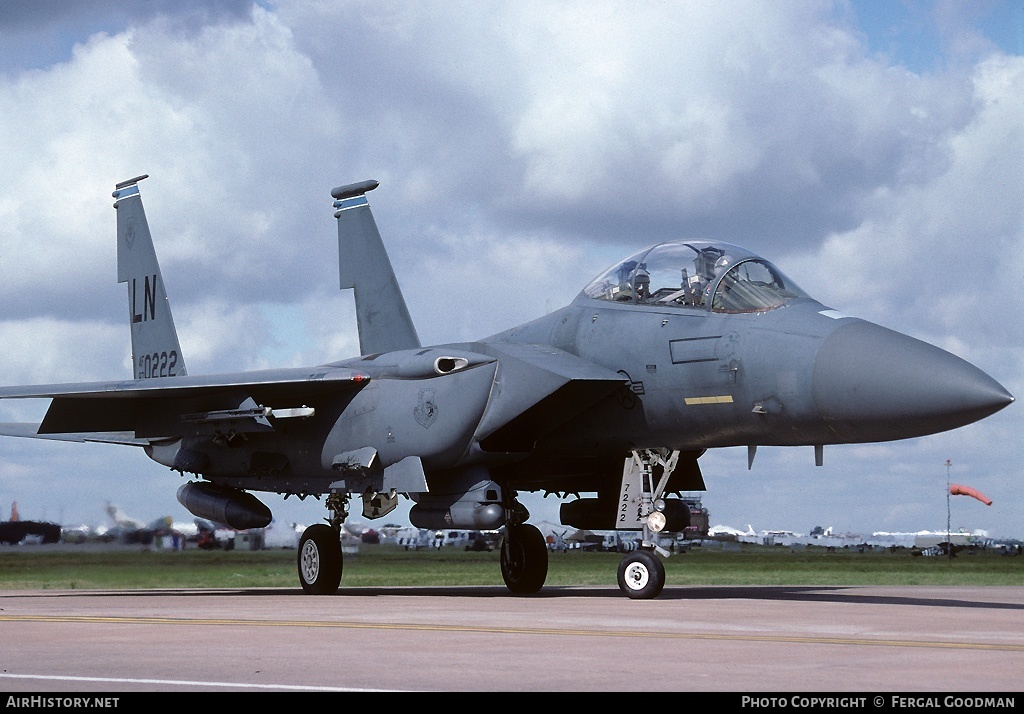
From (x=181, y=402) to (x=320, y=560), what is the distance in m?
3.03

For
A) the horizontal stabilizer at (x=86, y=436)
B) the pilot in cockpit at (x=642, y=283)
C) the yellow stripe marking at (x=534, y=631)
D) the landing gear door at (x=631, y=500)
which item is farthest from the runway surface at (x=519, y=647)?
the horizontal stabilizer at (x=86, y=436)

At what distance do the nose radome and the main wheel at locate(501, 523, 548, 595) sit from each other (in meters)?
5.52

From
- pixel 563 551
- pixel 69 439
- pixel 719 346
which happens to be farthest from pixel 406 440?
pixel 563 551

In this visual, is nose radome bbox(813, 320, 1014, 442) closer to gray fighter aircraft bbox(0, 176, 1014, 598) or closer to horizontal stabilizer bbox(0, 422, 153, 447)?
gray fighter aircraft bbox(0, 176, 1014, 598)

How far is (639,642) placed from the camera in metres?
8.73

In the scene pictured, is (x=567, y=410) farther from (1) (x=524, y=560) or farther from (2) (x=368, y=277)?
(2) (x=368, y=277)

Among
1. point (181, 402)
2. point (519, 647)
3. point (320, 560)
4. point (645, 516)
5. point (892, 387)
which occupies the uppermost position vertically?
point (181, 402)

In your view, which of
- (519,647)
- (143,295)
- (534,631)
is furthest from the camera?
(143,295)

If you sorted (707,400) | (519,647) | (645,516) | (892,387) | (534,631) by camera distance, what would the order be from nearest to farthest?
1. (519,647)
2. (534,631)
3. (892,387)
4. (707,400)
5. (645,516)

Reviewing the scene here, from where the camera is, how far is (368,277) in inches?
907

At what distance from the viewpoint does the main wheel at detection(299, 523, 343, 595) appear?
1777cm

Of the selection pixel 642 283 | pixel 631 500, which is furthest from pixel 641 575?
pixel 642 283

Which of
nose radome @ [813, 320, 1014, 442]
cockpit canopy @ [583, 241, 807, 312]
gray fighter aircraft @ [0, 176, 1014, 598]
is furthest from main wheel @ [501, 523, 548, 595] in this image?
nose radome @ [813, 320, 1014, 442]

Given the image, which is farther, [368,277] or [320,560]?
[368,277]
